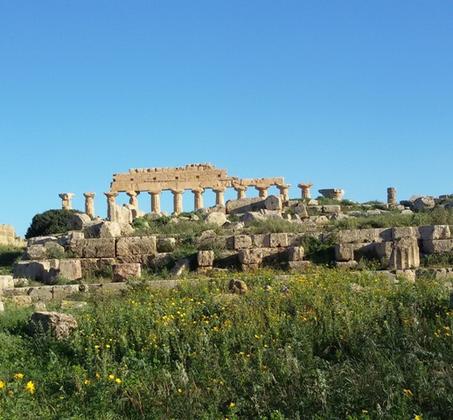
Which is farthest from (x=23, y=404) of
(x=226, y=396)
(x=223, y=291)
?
(x=223, y=291)

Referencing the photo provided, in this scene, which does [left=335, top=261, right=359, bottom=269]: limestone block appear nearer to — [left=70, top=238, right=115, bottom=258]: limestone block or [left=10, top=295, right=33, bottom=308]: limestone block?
[left=70, top=238, right=115, bottom=258]: limestone block

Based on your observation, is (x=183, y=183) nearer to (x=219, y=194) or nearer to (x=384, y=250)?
(x=219, y=194)

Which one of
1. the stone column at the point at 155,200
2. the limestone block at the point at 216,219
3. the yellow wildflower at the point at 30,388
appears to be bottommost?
the yellow wildflower at the point at 30,388

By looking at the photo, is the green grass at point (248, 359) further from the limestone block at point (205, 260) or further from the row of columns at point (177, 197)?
the row of columns at point (177, 197)

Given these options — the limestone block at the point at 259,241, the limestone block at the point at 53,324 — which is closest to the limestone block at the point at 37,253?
the limestone block at the point at 259,241

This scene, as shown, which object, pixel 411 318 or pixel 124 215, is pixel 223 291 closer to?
pixel 411 318

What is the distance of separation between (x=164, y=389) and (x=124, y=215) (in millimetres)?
22157

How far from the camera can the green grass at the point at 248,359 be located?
6719 millimetres

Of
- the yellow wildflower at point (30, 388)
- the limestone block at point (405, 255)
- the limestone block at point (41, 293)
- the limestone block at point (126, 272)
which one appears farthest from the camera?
the limestone block at point (126, 272)

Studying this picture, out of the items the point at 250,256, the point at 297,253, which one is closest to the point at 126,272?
the point at 250,256

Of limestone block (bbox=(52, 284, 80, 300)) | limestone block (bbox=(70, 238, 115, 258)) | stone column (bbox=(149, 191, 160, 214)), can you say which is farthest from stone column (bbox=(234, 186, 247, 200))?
limestone block (bbox=(52, 284, 80, 300))

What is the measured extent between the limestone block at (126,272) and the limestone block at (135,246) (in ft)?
4.98

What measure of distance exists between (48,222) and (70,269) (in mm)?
22798

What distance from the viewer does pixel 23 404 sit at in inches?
273
